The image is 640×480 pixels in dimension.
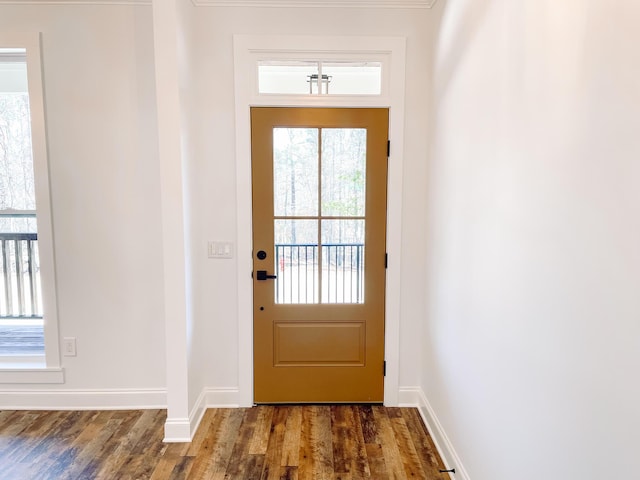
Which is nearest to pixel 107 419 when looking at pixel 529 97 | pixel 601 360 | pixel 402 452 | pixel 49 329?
pixel 49 329

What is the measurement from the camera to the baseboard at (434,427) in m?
2.06

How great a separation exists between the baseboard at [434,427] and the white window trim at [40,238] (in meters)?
2.47

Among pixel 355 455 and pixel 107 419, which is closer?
pixel 355 455

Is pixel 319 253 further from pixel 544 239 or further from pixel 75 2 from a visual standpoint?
pixel 75 2

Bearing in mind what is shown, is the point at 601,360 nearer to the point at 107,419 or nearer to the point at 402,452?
the point at 402,452

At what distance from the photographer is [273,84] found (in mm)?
2697

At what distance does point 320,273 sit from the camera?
2.80 meters

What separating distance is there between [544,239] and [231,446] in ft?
6.92

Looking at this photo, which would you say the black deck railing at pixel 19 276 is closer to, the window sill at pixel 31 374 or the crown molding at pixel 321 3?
the window sill at pixel 31 374

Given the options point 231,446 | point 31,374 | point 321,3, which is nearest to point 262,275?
point 231,446

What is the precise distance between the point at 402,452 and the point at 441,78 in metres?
2.28

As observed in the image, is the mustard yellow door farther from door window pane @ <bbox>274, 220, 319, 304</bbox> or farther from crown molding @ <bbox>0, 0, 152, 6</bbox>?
crown molding @ <bbox>0, 0, 152, 6</bbox>

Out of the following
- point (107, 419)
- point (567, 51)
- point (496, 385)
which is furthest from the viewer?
point (107, 419)

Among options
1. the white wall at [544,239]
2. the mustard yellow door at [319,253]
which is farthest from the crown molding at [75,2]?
the white wall at [544,239]
